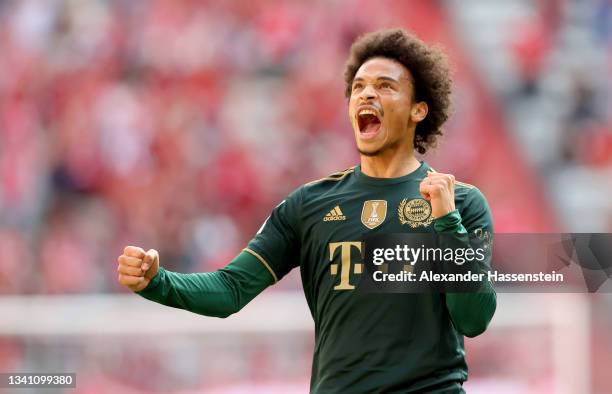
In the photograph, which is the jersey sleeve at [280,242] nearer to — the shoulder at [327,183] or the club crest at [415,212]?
the shoulder at [327,183]

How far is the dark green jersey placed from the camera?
3844 millimetres

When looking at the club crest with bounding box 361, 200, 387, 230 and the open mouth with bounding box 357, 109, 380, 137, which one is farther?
the open mouth with bounding box 357, 109, 380, 137

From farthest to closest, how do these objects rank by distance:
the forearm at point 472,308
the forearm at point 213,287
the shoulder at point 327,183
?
the shoulder at point 327,183, the forearm at point 213,287, the forearm at point 472,308

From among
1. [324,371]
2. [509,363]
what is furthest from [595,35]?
[324,371]

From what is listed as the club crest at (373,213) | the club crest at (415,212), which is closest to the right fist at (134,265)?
the club crest at (373,213)

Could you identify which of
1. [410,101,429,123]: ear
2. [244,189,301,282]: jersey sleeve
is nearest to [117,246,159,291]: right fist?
[244,189,301,282]: jersey sleeve

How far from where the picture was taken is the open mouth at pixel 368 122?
4.21 meters

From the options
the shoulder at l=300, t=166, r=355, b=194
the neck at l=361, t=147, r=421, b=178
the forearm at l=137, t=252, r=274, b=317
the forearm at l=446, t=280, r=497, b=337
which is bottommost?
the forearm at l=446, t=280, r=497, b=337

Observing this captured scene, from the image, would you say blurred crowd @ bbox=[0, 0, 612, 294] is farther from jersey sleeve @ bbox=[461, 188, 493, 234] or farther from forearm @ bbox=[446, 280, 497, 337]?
forearm @ bbox=[446, 280, 497, 337]

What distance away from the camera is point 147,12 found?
11.0 m

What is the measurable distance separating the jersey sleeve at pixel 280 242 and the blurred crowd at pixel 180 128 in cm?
473

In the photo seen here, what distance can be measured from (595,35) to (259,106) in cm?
323

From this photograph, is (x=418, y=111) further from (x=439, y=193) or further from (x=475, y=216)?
(x=439, y=193)

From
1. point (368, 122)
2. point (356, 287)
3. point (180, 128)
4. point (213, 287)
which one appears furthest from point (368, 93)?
point (180, 128)
